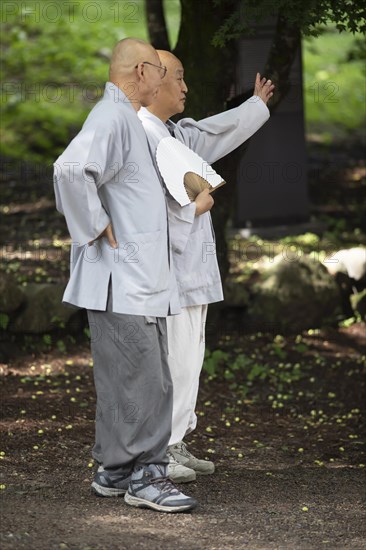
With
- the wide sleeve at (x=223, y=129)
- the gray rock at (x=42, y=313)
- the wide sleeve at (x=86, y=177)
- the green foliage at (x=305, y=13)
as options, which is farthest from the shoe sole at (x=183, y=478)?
the gray rock at (x=42, y=313)

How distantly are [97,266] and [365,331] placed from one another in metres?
4.35

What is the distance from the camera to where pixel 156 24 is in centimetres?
807

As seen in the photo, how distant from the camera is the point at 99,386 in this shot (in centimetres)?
438

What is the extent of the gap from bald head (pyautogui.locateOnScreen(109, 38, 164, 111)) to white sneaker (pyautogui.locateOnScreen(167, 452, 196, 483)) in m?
1.68

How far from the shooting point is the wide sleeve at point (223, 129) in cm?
488

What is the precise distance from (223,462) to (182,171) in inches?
72.7

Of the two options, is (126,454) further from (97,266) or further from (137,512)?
(97,266)

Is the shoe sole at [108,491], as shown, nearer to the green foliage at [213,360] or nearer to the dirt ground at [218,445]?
the dirt ground at [218,445]

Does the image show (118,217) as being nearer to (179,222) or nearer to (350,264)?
(179,222)

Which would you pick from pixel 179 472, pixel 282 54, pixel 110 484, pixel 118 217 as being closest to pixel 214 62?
pixel 282 54

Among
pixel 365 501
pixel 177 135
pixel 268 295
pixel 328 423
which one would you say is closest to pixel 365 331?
pixel 268 295

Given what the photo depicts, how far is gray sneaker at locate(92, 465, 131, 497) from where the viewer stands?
4.45 m

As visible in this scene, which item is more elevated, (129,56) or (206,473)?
(129,56)

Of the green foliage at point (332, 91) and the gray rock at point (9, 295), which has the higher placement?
the green foliage at point (332, 91)
